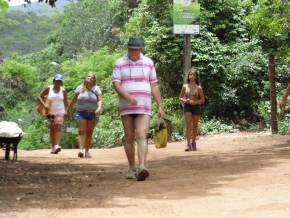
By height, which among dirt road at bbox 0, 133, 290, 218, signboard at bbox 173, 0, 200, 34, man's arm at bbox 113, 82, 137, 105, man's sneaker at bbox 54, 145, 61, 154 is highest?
signboard at bbox 173, 0, 200, 34

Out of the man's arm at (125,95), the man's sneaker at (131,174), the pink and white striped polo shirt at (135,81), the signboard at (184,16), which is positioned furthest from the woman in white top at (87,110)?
the man's arm at (125,95)

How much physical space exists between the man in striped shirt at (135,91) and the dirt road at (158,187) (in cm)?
55

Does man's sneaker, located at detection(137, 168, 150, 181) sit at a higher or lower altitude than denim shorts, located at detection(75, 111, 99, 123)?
lower

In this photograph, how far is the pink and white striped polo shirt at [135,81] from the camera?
855 centimetres

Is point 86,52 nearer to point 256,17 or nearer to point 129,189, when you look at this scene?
point 256,17

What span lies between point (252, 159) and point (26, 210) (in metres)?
4.97

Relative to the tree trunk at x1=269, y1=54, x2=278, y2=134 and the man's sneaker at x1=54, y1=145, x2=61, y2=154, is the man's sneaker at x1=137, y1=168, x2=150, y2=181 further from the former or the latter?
the tree trunk at x1=269, y1=54, x2=278, y2=134

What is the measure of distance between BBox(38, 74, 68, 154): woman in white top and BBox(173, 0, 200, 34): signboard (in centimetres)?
346

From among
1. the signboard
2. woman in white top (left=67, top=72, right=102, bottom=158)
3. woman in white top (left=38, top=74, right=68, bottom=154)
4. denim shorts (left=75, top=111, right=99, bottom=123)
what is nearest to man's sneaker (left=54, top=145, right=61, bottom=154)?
woman in white top (left=38, top=74, right=68, bottom=154)

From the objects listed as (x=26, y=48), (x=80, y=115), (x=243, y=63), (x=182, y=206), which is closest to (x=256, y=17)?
(x=80, y=115)

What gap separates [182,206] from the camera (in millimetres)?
6406

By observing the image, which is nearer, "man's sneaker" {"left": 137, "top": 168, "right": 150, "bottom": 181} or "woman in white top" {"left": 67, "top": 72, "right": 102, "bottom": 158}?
"man's sneaker" {"left": 137, "top": 168, "right": 150, "bottom": 181}

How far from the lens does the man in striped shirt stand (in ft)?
27.9

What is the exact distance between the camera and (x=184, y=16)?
1561 cm
